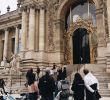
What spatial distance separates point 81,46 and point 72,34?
1.57 m

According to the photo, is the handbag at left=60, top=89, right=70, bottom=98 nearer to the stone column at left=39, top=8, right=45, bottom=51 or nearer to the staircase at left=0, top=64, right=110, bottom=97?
the staircase at left=0, top=64, right=110, bottom=97

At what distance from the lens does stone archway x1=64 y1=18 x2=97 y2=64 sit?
893 inches

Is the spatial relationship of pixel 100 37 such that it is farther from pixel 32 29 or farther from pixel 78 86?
pixel 78 86

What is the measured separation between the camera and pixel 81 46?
23.7 metres

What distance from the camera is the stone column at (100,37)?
2030cm

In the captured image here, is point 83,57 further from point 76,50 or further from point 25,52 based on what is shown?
point 25,52

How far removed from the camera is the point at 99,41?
21.1m

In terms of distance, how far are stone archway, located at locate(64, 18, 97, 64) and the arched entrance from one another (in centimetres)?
34

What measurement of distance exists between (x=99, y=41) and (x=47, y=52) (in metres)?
5.31

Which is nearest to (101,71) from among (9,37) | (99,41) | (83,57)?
(99,41)

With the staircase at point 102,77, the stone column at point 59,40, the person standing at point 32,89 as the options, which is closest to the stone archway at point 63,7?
the stone column at point 59,40

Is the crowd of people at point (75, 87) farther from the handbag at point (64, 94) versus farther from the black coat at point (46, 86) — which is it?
the handbag at point (64, 94)

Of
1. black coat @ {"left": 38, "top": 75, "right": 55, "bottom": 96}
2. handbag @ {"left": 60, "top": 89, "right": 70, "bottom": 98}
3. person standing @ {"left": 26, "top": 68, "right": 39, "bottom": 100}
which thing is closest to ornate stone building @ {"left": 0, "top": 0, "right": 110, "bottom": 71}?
handbag @ {"left": 60, "top": 89, "right": 70, "bottom": 98}

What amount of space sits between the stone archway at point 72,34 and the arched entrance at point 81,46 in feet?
1.12
